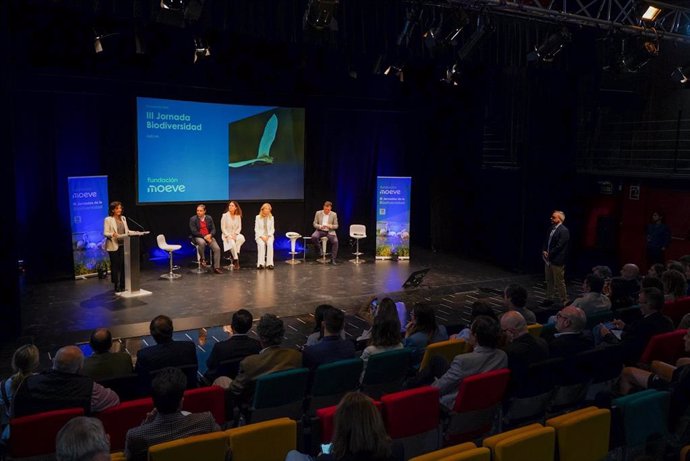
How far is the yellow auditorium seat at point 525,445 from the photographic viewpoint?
285 cm

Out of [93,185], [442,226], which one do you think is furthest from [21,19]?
[442,226]

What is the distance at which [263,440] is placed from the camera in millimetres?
3070

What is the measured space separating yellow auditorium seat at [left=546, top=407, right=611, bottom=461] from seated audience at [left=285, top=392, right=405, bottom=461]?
3.59 feet

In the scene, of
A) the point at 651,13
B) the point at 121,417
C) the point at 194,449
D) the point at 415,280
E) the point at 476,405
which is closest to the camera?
the point at 194,449

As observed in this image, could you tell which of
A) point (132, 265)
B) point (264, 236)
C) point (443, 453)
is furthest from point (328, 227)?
point (443, 453)

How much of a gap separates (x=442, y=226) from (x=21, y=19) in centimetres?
897

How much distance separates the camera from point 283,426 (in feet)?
10.2

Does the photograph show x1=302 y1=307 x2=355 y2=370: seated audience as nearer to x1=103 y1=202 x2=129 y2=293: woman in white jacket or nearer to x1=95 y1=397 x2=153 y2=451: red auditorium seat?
x1=95 y1=397 x2=153 y2=451: red auditorium seat

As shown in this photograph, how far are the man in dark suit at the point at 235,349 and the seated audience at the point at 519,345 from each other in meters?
1.84

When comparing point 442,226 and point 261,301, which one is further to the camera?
point 442,226

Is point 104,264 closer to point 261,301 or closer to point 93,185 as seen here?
point 93,185

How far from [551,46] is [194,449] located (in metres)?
8.39

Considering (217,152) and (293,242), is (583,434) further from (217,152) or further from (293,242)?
(217,152)

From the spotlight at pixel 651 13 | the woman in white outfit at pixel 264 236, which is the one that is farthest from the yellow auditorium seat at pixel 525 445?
the woman in white outfit at pixel 264 236
